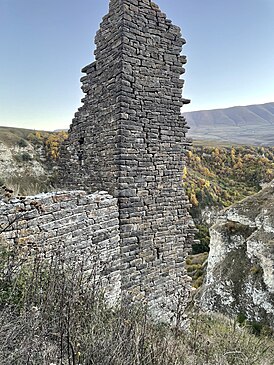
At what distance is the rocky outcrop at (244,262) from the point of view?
55.9 ft

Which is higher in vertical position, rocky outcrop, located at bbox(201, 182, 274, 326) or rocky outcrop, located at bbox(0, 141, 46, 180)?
rocky outcrop, located at bbox(0, 141, 46, 180)

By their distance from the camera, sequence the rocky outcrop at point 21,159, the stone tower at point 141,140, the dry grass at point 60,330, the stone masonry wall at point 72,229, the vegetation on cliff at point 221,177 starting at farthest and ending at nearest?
the vegetation on cliff at point 221,177 < the rocky outcrop at point 21,159 < the stone tower at point 141,140 < the stone masonry wall at point 72,229 < the dry grass at point 60,330

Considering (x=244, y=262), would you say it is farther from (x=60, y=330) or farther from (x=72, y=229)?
(x=60, y=330)

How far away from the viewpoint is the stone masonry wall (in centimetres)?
354

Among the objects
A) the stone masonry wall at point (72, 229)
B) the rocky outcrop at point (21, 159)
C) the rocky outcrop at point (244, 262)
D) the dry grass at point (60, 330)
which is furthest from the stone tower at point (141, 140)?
the rocky outcrop at point (21, 159)

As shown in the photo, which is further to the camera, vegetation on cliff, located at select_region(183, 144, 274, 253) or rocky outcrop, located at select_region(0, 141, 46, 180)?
vegetation on cliff, located at select_region(183, 144, 274, 253)

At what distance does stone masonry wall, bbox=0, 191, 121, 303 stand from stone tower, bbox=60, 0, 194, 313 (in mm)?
292

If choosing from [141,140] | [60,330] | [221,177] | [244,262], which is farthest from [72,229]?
[221,177]

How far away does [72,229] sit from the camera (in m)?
4.28

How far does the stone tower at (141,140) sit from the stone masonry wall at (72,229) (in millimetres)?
292

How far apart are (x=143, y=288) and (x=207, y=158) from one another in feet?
182

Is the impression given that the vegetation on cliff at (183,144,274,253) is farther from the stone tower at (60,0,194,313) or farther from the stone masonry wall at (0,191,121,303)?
the stone masonry wall at (0,191,121,303)

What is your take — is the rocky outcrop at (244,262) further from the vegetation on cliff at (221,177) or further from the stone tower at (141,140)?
the vegetation on cliff at (221,177)

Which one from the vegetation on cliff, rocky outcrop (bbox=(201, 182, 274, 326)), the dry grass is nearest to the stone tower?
the dry grass
